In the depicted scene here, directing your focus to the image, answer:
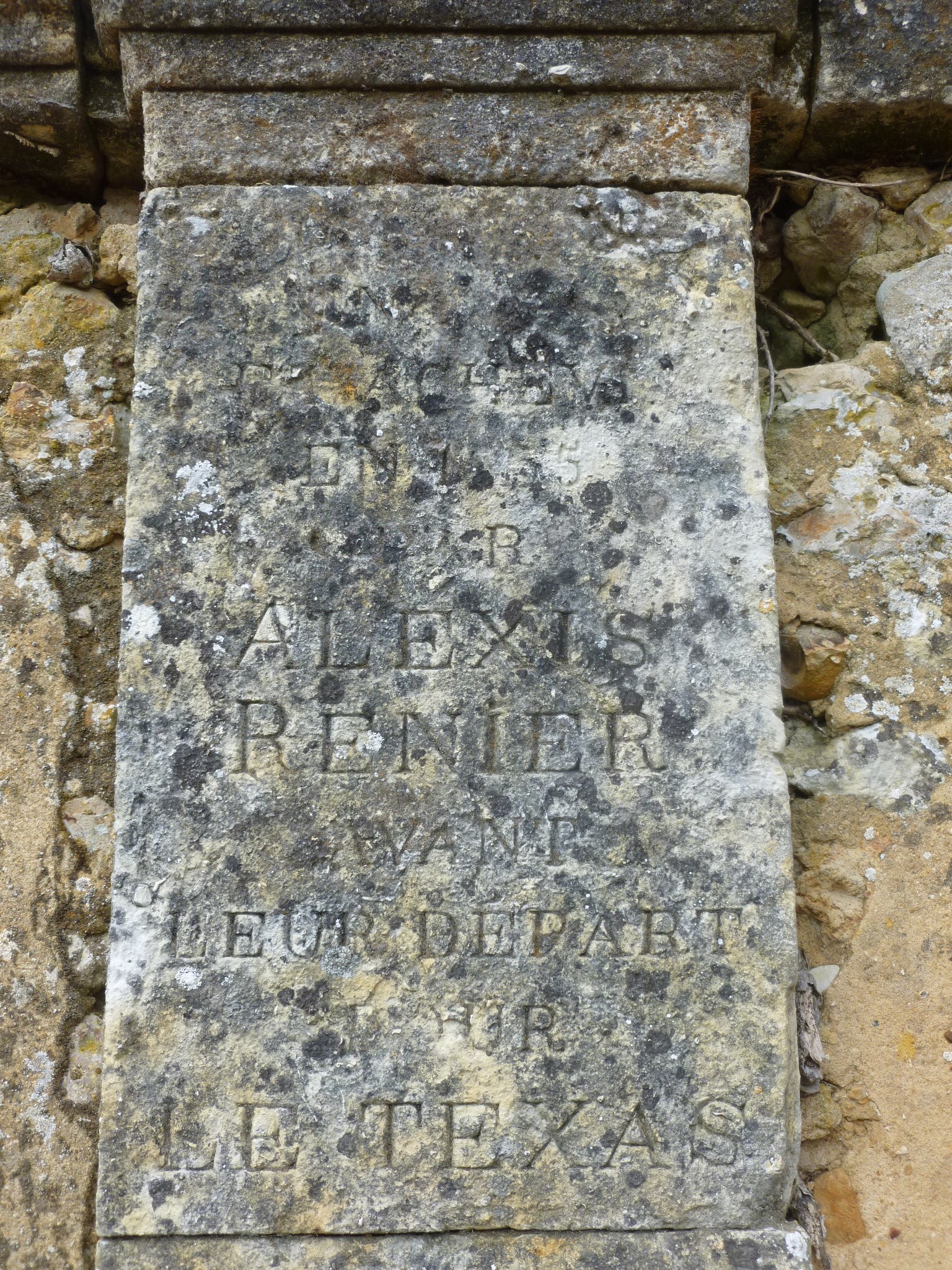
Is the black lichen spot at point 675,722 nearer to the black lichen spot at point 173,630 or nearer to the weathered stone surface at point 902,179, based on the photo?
the black lichen spot at point 173,630

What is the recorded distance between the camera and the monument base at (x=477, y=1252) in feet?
5.27

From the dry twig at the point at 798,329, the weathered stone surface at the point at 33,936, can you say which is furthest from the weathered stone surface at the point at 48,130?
the dry twig at the point at 798,329

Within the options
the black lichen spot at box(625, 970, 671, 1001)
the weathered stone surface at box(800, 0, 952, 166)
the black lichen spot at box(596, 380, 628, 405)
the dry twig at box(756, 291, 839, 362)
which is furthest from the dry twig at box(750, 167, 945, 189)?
the black lichen spot at box(625, 970, 671, 1001)

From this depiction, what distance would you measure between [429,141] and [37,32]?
0.87m

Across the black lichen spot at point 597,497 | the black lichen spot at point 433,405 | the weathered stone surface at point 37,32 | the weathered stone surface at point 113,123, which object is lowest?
the black lichen spot at point 597,497

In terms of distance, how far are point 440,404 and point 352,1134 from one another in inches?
51.3

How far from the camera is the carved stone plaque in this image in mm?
1645

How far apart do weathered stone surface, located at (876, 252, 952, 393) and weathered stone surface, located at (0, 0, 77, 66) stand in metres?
1.83

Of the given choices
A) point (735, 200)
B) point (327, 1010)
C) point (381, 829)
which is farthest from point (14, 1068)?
point (735, 200)

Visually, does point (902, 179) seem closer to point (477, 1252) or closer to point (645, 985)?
point (645, 985)

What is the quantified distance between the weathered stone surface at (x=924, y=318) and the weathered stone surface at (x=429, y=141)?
52 centimetres

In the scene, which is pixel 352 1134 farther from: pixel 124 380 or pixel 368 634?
pixel 124 380

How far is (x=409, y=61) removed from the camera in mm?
1882

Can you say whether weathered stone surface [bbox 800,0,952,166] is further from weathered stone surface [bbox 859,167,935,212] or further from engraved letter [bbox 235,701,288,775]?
engraved letter [bbox 235,701,288,775]
